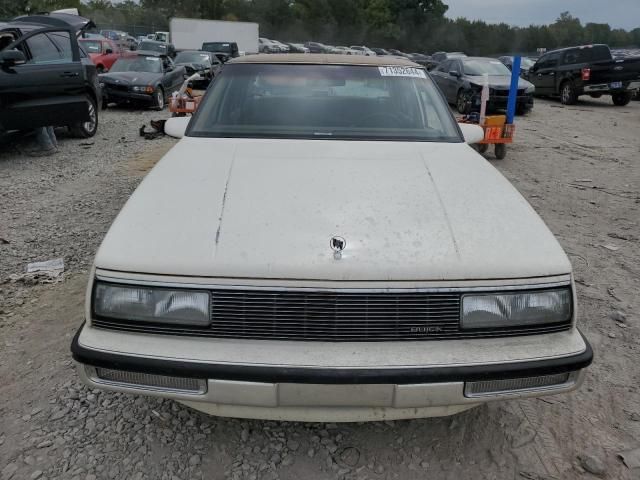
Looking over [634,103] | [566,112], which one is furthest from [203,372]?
[634,103]

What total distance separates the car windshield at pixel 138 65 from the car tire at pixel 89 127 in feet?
16.3

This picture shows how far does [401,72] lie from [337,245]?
194cm

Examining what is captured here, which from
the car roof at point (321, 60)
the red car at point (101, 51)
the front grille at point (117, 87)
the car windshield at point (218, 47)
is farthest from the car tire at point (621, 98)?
the car windshield at point (218, 47)

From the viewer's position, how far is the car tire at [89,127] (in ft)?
27.3

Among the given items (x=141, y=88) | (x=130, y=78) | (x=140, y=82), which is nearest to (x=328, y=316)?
(x=141, y=88)

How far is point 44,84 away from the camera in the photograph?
269 inches

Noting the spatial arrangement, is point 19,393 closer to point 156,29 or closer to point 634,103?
point 634,103

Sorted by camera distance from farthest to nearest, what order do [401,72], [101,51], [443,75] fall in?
1. [101,51]
2. [443,75]
3. [401,72]

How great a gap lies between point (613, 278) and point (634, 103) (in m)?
15.7

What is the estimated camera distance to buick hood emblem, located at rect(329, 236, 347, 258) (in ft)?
6.06

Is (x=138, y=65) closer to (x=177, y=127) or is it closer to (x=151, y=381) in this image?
(x=177, y=127)

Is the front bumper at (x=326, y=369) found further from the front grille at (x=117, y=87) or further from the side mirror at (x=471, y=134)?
the front grille at (x=117, y=87)

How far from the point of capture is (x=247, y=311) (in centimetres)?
181

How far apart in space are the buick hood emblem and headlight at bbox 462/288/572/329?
1.54 feet
